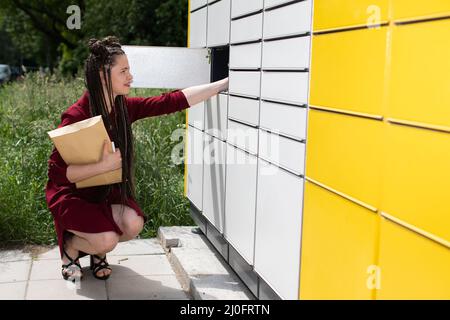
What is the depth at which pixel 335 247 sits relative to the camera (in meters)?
2.56

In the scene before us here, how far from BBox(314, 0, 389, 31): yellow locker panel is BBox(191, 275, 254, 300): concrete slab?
5.69ft

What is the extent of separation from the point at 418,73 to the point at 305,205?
1051 mm

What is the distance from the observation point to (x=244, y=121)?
377cm

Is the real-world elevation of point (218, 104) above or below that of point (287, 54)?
below

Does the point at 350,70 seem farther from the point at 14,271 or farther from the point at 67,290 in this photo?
the point at 14,271

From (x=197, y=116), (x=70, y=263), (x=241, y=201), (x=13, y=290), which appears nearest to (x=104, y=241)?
(x=70, y=263)

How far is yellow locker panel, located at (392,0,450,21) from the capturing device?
5.99ft

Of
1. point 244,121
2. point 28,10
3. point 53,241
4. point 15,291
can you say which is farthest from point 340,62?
point 28,10

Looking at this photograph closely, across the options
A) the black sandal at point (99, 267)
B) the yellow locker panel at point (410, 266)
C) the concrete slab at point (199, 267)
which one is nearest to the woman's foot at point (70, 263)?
the black sandal at point (99, 267)

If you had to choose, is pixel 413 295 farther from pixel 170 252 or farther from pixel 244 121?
pixel 170 252

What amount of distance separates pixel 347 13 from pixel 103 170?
190cm

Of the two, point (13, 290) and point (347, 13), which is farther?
point (13, 290)

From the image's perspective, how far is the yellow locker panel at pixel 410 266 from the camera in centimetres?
187

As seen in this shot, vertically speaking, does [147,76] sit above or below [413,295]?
above
